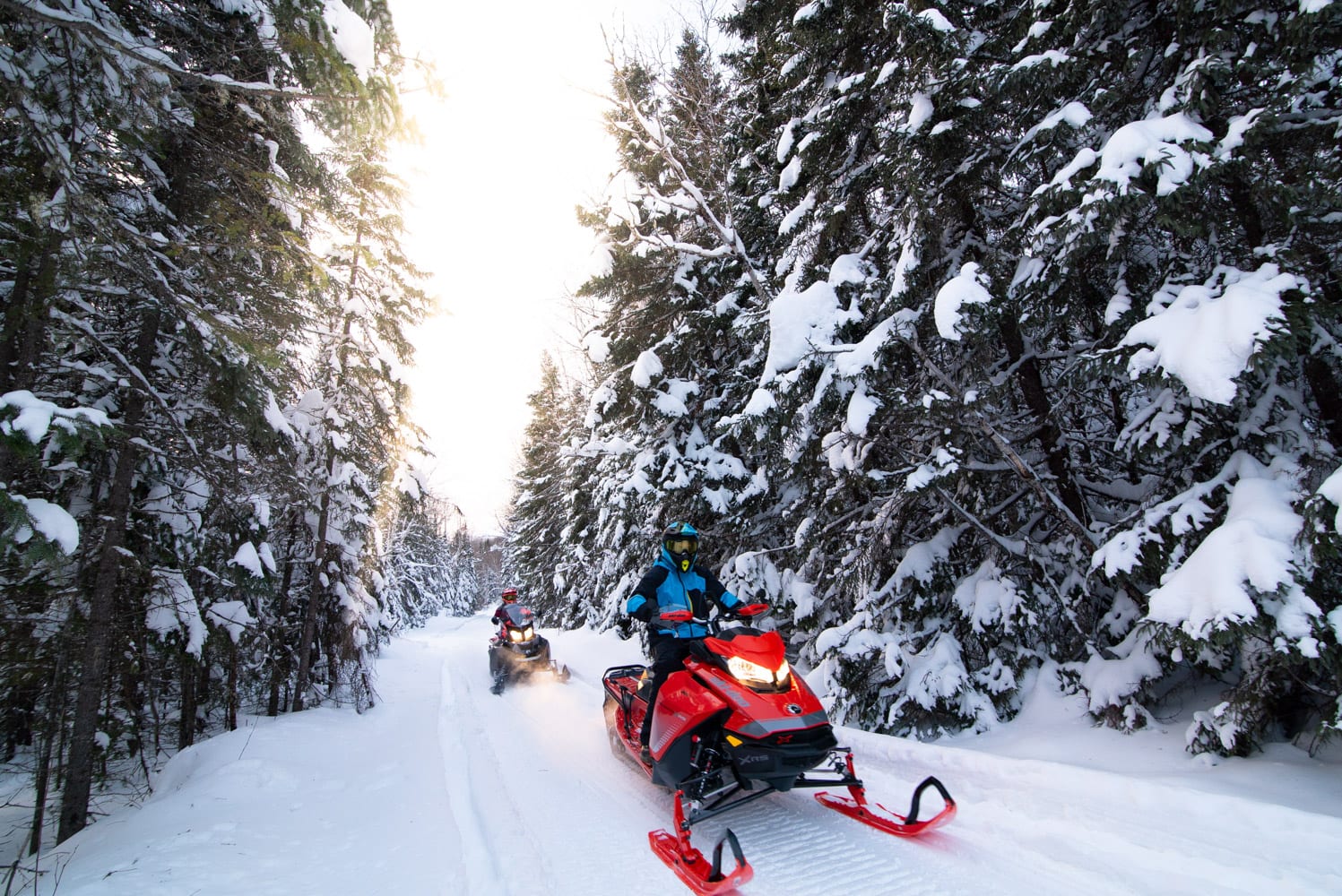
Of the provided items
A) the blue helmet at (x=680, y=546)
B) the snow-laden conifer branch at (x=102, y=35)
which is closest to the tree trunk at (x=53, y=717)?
the snow-laden conifer branch at (x=102, y=35)

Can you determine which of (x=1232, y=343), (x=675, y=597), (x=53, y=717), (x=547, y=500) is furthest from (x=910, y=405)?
(x=547, y=500)

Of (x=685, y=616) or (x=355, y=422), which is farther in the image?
(x=355, y=422)

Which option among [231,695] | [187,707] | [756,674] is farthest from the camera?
[231,695]

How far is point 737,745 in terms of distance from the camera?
3.46m

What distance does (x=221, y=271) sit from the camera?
5551 millimetres

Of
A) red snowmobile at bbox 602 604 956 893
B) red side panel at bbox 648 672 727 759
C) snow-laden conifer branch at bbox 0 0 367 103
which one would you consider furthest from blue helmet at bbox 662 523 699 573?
snow-laden conifer branch at bbox 0 0 367 103

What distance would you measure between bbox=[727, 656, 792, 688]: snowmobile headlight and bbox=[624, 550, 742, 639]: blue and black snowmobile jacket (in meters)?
0.75

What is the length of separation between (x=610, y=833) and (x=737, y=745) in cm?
129

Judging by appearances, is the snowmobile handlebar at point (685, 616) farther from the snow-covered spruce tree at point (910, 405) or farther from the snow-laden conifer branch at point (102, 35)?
the snow-laden conifer branch at point (102, 35)

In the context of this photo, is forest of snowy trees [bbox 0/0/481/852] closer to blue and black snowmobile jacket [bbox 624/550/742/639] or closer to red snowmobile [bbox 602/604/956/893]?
blue and black snowmobile jacket [bbox 624/550/742/639]

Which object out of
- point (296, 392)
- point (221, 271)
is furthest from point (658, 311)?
point (221, 271)

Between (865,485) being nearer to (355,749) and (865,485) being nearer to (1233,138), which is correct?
(1233,138)

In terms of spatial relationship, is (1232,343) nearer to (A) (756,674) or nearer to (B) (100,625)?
(A) (756,674)

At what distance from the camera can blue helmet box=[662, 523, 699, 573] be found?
184 inches
